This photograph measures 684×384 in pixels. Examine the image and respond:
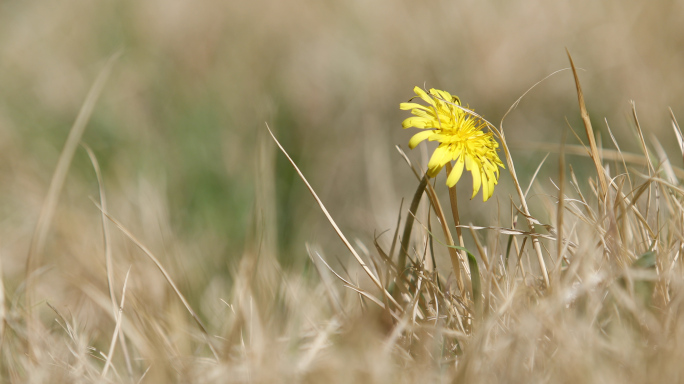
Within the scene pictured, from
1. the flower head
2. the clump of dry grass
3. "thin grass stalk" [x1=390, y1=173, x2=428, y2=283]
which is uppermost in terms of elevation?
the flower head

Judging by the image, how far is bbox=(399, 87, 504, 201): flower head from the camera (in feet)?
2.55

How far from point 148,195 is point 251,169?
0.69 m

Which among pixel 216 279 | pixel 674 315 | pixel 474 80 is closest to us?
pixel 674 315

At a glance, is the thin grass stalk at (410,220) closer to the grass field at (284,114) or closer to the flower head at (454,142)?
the flower head at (454,142)

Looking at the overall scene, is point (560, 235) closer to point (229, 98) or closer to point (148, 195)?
point (148, 195)

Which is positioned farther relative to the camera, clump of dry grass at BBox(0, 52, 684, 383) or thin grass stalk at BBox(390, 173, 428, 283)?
thin grass stalk at BBox(390, 173, 428, 283)

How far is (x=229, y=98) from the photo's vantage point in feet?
8.75

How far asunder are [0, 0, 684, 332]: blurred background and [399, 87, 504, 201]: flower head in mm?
1163

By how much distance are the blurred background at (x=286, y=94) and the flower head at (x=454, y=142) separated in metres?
1.16

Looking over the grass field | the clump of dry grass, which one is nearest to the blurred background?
the grass field

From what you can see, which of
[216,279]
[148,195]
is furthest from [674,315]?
[148,195]

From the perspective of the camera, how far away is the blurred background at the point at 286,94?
2203 mm

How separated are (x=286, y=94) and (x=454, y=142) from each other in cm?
186

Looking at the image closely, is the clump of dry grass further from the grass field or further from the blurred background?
the blurred background
